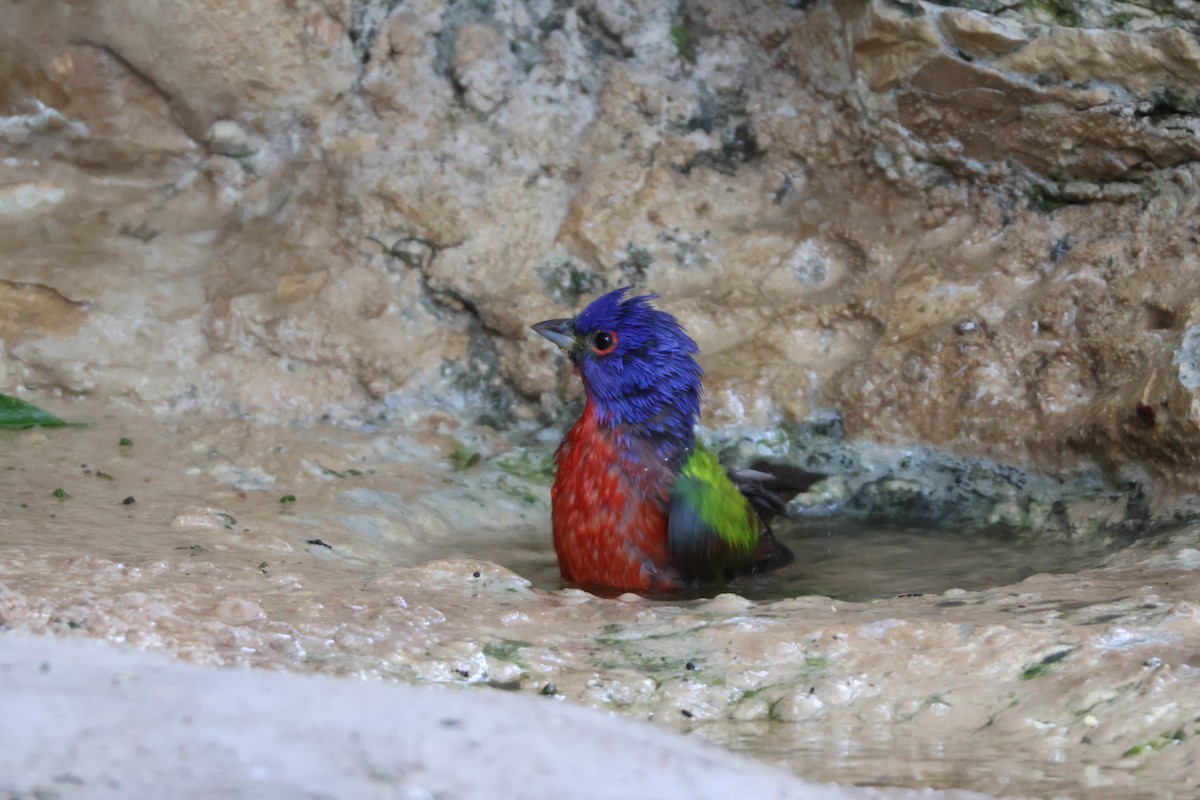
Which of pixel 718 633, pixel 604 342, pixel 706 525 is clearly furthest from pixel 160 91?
pixel 718 633

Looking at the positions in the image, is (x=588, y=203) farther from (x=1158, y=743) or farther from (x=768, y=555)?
(x=1158, y=743)

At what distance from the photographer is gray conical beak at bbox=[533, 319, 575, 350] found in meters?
4.64

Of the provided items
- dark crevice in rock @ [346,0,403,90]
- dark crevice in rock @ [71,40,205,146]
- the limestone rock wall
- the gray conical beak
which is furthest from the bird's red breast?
dark crevice in rock @ [71,40,205,146]

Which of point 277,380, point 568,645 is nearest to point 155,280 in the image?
point 277,380

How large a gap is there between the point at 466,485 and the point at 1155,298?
2645 mm

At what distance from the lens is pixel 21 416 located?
4617mm

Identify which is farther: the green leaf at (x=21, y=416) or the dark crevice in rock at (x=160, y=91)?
the dark crevice in rock at (x=160, y=91)

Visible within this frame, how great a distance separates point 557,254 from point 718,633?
273 centimetres

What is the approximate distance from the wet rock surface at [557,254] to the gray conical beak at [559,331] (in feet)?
1.99

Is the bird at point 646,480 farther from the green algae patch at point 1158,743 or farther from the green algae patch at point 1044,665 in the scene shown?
the green algae patch at point 1158,743

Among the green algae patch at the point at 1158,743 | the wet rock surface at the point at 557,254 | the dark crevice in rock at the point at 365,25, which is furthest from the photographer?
the dark crevice in rock at the point at 365,25

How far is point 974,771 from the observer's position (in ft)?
7.39

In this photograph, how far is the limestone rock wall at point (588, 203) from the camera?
471cm

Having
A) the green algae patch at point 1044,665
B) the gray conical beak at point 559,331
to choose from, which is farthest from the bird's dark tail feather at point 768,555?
the green algae patch at point 1044,665
